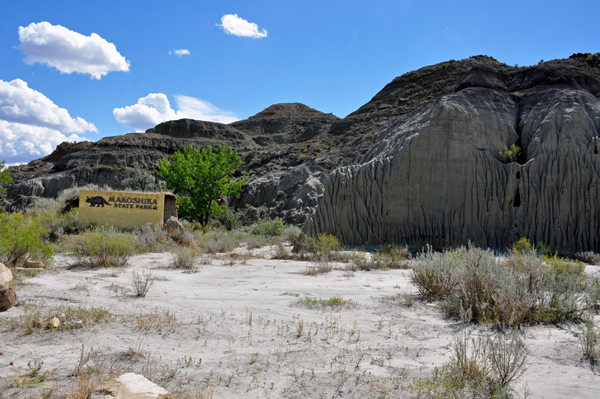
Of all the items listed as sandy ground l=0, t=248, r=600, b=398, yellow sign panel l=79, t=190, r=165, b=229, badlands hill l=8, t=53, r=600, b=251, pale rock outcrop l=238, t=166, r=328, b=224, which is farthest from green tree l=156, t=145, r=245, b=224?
sandy ground l=0, t=248, r=600, b=398

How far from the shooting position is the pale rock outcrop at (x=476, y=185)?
16.4 metres

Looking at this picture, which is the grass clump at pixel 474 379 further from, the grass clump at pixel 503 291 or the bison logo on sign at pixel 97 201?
the bison logo on sign at pixel 97 201

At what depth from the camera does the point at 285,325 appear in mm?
5441

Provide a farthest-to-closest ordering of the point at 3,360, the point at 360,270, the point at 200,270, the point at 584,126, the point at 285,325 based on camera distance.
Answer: the point at 584,126 < the point at 360,270 < the point at 200,270 < the point at 285,325 < the point at 3,360

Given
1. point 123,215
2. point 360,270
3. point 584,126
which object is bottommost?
point 360,270

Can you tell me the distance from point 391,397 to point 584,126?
20.3 m

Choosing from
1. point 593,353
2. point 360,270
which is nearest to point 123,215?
point 360,270

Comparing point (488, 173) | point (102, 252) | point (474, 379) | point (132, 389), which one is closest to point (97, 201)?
point (102, 252)

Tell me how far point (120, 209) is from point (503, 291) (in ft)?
50.3

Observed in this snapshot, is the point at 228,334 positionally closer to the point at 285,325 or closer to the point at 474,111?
the point at 285,325

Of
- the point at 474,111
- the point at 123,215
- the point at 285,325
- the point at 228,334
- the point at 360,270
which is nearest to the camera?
the point at 228,334

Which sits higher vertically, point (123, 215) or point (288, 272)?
point (123, 215)

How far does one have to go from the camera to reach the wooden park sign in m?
15.6

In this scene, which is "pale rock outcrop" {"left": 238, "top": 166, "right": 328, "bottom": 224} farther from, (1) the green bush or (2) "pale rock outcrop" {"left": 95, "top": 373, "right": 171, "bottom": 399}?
(2) "pale rock outcrop" {"left": 95, "top": 373, "right": 171, "bottom": 399}
